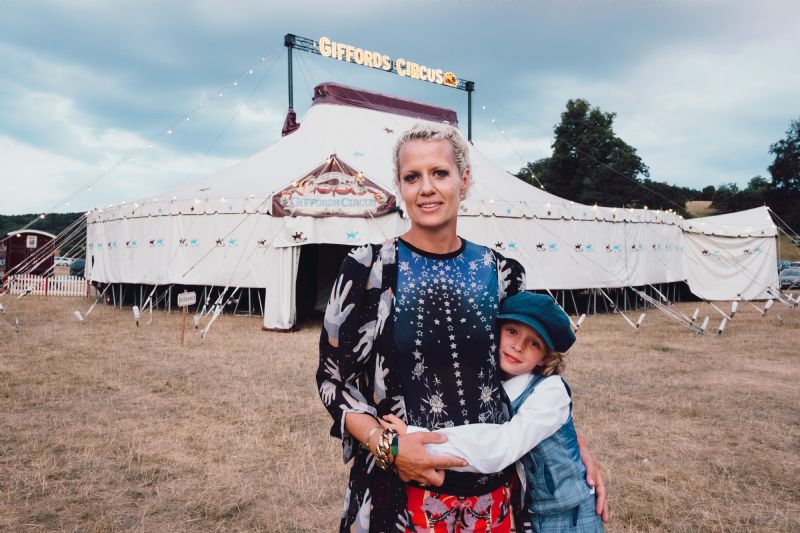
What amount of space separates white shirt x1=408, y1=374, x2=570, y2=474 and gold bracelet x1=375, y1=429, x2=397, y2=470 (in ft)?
0.17

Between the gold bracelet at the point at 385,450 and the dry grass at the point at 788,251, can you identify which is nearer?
the gold bracelet at the point at 385,450

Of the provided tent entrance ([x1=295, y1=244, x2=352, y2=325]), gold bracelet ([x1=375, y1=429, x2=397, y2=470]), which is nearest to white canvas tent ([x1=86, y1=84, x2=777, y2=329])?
tent entrance ([x1=295, y1=244, x2=352, y2=325])

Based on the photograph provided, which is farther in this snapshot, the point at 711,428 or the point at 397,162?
the point at 711,428

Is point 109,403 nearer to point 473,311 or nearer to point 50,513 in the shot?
point 50,513

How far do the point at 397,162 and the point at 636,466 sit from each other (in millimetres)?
3230

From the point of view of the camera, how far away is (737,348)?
7910mm

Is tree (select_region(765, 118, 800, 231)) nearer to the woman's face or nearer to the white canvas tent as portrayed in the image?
the white canvas tent

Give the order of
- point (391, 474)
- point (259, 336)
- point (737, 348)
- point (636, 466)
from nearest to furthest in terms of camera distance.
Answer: point (391, 474), point (636, 466), point (737, 348), point (259, 336)

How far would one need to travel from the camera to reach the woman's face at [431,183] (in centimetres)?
130

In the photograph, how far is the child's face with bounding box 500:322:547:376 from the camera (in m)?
1.38

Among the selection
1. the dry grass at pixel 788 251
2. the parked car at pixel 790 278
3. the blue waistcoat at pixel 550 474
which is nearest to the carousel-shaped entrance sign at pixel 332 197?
the blue waistcoat at pixel 550 474

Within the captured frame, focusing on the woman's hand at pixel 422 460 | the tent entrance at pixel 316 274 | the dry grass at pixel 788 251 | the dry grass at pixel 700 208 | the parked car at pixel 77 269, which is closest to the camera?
the woman's hand at pixel 422 460

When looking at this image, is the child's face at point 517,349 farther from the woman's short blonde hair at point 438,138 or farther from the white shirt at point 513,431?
the woman's short blonde hair at point 438,138

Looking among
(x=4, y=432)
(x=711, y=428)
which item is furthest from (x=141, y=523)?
(x=711, y=428)
